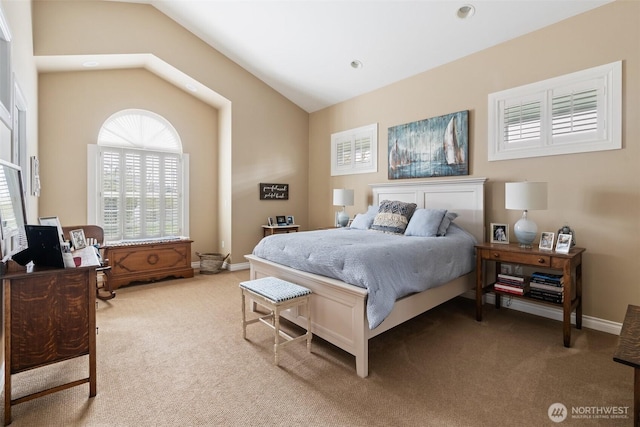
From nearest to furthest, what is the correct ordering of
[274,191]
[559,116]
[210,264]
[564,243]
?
[564,243] → [559,116] → [210,264] → [274,191]

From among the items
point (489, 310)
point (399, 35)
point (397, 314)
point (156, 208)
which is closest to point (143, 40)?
point (156, 208)

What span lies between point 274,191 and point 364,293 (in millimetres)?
3909

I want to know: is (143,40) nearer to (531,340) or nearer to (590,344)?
(531,340)

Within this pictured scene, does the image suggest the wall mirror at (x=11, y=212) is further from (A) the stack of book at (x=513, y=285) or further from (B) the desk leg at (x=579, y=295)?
(B) the desk leg at (x=579, y=295)

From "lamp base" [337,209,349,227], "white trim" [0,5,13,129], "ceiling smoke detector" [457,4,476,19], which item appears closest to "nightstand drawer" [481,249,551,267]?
"lamp base" [337,209,349,227]

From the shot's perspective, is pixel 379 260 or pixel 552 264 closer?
pixel 379 260

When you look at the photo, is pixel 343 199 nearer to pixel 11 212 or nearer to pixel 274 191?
pixel 274 191

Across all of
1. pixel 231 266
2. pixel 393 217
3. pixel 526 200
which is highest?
pixel 526 200

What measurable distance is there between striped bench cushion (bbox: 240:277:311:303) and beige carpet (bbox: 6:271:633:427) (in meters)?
0.49

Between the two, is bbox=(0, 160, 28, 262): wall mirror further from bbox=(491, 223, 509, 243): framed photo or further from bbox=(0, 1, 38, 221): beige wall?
bbox=(491, 223, 509, 243): framed photo

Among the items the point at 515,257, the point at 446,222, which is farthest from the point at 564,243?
the point at 446,222

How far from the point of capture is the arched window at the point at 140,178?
463 centimetres

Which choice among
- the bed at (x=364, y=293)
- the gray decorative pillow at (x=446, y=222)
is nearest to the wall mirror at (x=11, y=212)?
the bed at (x=364, y=293)

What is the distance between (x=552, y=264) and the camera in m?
2.64
